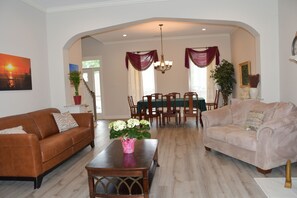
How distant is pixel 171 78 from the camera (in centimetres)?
846

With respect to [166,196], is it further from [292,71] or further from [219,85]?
[219,85]

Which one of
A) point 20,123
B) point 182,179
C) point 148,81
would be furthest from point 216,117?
point 148,81

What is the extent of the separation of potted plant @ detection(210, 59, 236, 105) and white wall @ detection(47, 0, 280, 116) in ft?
9.34

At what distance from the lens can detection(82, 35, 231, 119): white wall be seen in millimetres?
8242

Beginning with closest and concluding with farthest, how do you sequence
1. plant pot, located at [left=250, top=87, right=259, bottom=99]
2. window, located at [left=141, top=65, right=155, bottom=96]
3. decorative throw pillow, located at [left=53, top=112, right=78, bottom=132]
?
1. decorative throw pillow, located at [left=53, top=112, right=78, bottom=132]
2. plant pot, located at [left=250, top=87, right=259, bottom=99]
3. window, located at [left=141, top=65, right=155, bottom=96]

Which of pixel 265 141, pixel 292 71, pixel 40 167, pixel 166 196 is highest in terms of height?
pixel 292 71

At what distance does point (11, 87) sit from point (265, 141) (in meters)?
4.07

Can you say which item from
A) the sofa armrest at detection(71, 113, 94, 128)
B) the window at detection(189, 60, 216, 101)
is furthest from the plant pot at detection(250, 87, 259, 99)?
the window at detection(189, 60, 216, 101)

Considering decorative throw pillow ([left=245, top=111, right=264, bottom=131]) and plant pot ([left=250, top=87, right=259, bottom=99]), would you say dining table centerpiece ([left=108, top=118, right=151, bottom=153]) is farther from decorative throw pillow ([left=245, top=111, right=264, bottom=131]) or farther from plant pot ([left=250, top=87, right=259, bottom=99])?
plant pot ([left=250, top=87, right=259, bottom=99])

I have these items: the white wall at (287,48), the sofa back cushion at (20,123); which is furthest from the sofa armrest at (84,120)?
the white wall at (287,48)

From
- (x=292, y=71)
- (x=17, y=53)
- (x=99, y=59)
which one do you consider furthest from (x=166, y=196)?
(x=99, y=59)

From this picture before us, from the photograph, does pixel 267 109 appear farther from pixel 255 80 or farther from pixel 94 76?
pixel 94 76

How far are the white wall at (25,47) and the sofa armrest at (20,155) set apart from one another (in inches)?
42.2

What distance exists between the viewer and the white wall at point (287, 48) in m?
3.84
